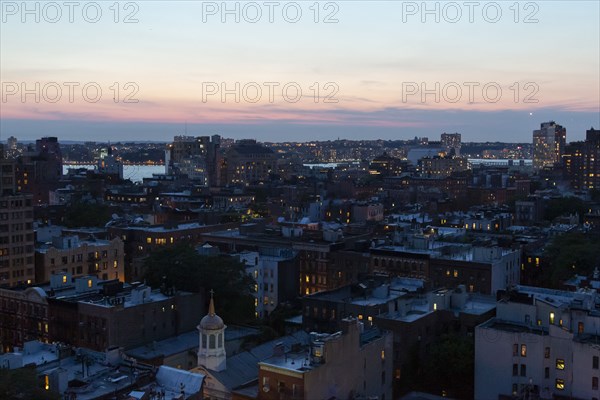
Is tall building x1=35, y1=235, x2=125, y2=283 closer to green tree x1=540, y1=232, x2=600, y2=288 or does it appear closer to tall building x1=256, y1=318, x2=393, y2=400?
tall building x1=256, y1=318, x2=393, y2=400

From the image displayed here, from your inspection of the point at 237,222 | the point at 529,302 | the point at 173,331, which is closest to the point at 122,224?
the point at 237,222

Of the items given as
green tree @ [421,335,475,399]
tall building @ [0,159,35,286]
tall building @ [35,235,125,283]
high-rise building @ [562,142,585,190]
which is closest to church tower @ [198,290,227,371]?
green tree @ [421,335,475,399]

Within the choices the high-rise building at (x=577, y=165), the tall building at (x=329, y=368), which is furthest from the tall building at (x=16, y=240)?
the high-rise building at (x=577, y=165)

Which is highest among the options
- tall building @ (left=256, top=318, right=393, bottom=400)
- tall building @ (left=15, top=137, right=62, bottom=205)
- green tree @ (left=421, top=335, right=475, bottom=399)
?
tall building @ (left=15, top=137, right=62, bottom=205)

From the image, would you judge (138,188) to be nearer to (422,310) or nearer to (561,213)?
(561,213)

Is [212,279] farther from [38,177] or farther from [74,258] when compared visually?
[38,177]

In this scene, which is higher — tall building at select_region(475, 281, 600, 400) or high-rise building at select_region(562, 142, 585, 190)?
high-rise building at select_region(562, 142, 585, 190)

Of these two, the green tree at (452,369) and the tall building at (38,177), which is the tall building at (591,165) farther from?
the green tree at (452,369)
